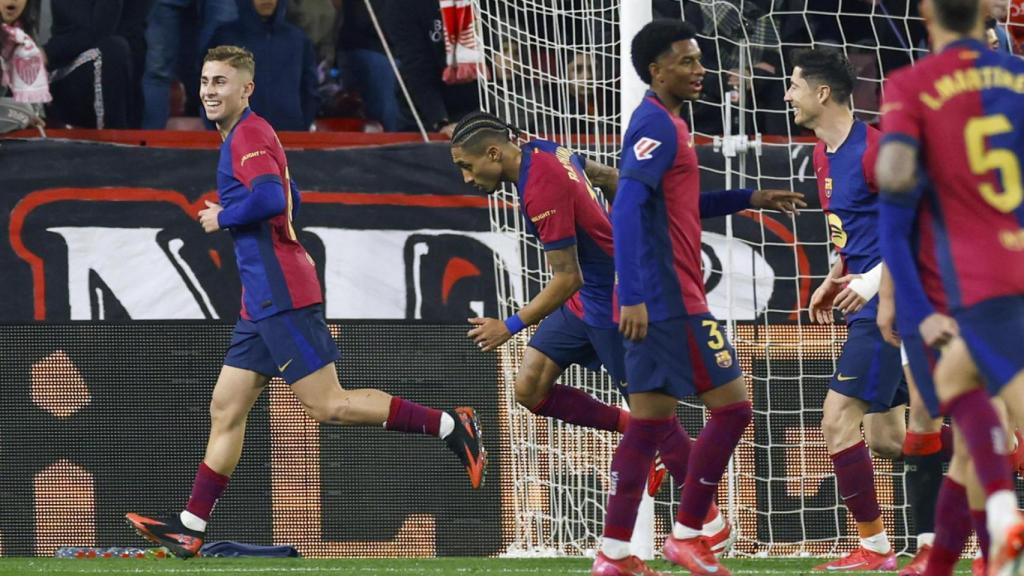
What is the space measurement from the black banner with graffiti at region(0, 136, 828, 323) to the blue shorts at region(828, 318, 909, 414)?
205cm

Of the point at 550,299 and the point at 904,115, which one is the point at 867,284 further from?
the point at 904,115

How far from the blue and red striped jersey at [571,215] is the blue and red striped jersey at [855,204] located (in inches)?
38.1

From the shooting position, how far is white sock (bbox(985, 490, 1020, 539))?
4.38m

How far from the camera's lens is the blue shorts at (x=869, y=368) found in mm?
7090

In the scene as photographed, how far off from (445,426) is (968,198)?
3.82 metres

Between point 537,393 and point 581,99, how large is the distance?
2.66 metres

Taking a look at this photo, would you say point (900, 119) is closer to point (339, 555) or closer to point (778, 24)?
point (339, 555)

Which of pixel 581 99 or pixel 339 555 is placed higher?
pixel 581 99

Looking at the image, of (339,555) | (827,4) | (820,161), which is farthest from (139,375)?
(827,4)

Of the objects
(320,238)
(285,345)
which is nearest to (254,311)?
(285,345)

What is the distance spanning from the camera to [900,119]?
4.67 meters

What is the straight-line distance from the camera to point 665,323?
20.3 feet

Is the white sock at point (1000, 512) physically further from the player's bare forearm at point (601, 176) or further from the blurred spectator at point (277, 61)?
the blurred spectator at point (277, 61)

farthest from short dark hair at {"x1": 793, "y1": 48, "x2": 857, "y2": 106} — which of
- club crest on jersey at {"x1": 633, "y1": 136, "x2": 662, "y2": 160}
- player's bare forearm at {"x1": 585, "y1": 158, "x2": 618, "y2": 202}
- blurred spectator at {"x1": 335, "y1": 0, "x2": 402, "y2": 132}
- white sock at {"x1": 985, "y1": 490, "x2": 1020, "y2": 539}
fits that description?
blurred spectator at {"x1": 335, "y1": 0, "x2": 402, "y2": 132}
